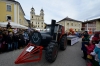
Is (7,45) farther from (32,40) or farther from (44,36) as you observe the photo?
(44,36)

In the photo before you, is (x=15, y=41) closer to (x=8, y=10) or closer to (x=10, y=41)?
(x=10, y=41)

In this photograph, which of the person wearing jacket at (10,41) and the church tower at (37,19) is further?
the church tower at (37,19)

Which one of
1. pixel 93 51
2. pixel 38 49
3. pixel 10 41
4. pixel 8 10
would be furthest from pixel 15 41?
pixel 8 10

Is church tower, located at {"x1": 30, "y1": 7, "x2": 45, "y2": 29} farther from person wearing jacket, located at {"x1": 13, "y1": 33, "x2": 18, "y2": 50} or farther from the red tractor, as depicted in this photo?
the red tractor

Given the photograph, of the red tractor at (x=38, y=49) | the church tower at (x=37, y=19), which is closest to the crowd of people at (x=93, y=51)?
the red tractor at (x=38, y=49)

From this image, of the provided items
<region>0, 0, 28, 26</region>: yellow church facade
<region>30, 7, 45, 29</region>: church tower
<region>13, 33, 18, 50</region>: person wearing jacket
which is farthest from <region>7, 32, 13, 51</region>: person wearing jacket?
<region>30, 7, 45, 29</region>: church tower

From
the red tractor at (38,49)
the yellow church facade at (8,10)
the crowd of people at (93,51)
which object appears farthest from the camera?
the yellow church facade at (8,10)

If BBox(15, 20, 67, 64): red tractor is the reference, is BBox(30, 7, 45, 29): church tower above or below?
above

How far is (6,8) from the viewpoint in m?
19.3

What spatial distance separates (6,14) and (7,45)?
708 inches

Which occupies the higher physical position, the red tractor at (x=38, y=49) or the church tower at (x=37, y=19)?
the church tower at (x=37, y=19)

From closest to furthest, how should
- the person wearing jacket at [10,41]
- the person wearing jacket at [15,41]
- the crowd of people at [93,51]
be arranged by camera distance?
the crowd of people at [93,51]
the person wearing jacket at [10,41]
the person wearing jacket at [15,41]

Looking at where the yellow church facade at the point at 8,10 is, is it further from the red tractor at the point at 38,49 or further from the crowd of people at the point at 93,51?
the crowd of people at the point at 93,51

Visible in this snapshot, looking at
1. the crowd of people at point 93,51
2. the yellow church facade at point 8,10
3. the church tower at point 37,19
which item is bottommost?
the crowd of people at point 93,51
